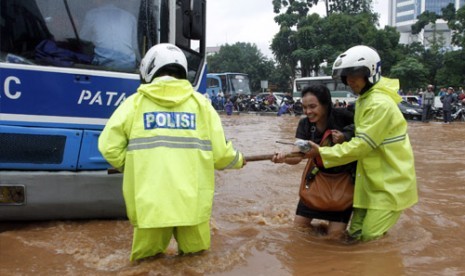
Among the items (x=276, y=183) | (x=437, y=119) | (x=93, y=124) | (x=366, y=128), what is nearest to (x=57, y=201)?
(x=93, y=124)

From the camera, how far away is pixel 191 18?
4.67m

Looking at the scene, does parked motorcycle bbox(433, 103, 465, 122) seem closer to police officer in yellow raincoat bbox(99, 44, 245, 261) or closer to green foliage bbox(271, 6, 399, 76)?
green foliage bbox(271, 6, 399, 76)

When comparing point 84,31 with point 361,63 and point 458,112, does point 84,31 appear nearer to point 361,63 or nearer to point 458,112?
point 361,63

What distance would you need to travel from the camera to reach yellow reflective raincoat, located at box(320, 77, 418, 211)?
364 centimetres

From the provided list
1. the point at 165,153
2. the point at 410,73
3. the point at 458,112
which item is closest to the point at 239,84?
the point at 410,73

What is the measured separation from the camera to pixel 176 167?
2973 mm

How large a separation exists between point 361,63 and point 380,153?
682mm

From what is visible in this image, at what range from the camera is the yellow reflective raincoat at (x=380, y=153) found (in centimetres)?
364

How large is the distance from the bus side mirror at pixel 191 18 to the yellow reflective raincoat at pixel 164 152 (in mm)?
1673

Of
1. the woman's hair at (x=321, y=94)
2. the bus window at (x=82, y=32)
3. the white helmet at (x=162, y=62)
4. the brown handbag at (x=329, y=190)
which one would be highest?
the bus window at (x=82, y=32)

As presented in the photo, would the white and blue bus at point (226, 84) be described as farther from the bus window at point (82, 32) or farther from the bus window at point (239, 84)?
the bus window at point (82, 32)

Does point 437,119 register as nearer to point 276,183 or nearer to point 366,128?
point 276,183

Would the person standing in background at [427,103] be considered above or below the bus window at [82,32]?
below

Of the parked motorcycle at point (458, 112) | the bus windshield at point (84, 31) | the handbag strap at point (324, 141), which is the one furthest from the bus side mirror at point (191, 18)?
the parked motorcycle at point (458, 112)
